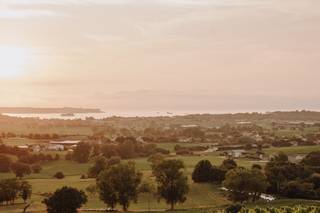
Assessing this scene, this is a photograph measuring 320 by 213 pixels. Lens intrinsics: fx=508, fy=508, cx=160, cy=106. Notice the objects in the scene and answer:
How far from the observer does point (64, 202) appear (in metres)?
66.2

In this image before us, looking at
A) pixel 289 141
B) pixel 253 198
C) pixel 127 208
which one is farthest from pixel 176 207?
pixel 289 141

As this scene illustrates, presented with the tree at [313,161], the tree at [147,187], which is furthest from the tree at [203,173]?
the tree at [313,161]

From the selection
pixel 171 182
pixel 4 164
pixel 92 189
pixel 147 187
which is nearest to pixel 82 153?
pixel 4 164

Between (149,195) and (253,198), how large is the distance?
1649cm

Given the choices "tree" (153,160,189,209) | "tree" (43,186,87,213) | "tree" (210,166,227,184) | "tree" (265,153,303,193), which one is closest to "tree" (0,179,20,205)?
"tree" (43,186,87,213)

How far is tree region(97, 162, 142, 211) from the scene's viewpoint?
71812mm

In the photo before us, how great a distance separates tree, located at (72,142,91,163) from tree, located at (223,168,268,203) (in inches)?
2404

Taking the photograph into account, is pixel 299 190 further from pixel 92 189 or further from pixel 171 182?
pixel 92 189

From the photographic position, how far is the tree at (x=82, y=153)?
13012 centimetres

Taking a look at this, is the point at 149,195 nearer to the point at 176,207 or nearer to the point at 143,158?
the point at 176,207

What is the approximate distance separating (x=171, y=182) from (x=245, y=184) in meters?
11.0

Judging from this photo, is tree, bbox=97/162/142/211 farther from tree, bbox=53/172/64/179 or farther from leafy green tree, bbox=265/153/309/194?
tree, bbox=53/172/64/179

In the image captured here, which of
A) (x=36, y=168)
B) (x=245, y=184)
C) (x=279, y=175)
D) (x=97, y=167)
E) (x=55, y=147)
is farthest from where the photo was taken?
(x=55, y=147)

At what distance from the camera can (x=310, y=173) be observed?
90750 millimetres
